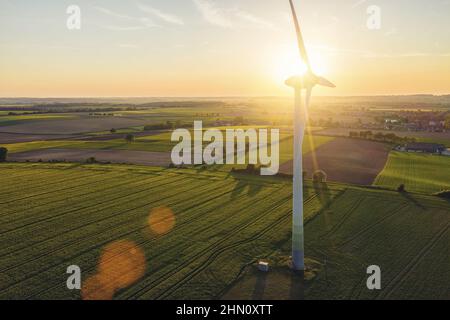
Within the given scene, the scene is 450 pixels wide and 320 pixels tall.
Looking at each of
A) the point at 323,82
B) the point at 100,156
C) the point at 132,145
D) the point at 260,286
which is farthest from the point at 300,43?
the point at 132,145

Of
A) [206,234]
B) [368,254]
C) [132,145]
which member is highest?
[132,145]

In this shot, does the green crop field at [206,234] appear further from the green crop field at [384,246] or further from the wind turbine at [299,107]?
the wind turbine at [299,107]

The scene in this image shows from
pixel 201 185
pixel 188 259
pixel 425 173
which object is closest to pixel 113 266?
pixel 188 259

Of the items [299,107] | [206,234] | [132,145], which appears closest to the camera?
[299,107]

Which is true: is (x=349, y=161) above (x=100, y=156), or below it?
below

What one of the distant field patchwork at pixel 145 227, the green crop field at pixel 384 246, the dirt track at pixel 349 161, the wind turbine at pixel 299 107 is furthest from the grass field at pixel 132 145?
the wind turbine at pixel 299 107

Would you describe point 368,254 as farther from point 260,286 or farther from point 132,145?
point 132,145

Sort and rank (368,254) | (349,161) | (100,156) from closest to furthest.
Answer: (368,254)
(349,161)
(100,156)
